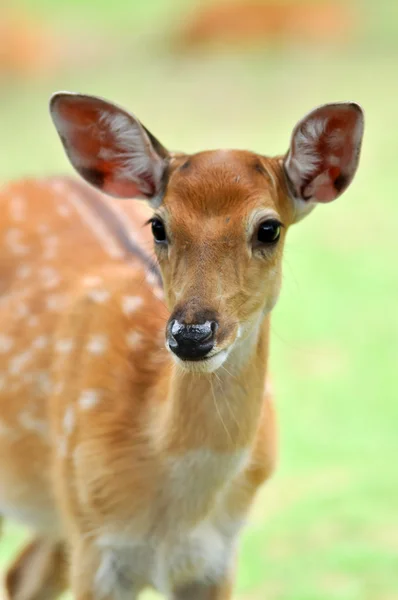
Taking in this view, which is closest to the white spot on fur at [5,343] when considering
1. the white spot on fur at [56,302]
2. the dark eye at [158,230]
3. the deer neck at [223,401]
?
the white spot on fur at [56,302]

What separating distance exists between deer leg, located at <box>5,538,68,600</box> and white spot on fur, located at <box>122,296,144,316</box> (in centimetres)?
→ 92

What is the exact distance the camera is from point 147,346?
2861 millimetres

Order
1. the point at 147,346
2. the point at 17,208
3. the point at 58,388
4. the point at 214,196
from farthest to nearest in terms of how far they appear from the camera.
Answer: the point at 17,208, the point at 58,388, the point at 147,346, the point at 214,196

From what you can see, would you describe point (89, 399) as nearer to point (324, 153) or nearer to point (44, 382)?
point (44, 382)

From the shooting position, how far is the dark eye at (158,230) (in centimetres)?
236

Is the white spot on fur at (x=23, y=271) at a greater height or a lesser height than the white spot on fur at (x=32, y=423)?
greater

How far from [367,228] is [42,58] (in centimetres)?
492

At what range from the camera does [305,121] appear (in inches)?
93.3

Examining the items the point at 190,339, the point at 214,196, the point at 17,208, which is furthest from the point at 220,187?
the point at 17,208

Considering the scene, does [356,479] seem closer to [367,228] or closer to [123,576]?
[123,576]

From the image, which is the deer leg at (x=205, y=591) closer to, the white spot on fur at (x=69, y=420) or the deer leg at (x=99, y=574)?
the deer leg at (x=99, y=574)

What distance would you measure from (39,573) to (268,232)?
1.65m

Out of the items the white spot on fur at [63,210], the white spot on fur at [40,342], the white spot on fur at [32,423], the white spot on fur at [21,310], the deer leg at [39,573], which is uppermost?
the white spot on fur at [63,210]

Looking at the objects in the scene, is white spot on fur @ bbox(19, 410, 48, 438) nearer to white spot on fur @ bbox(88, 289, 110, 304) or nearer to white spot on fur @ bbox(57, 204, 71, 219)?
white spot on fur @ bbox(88, 289, 110, 304)
